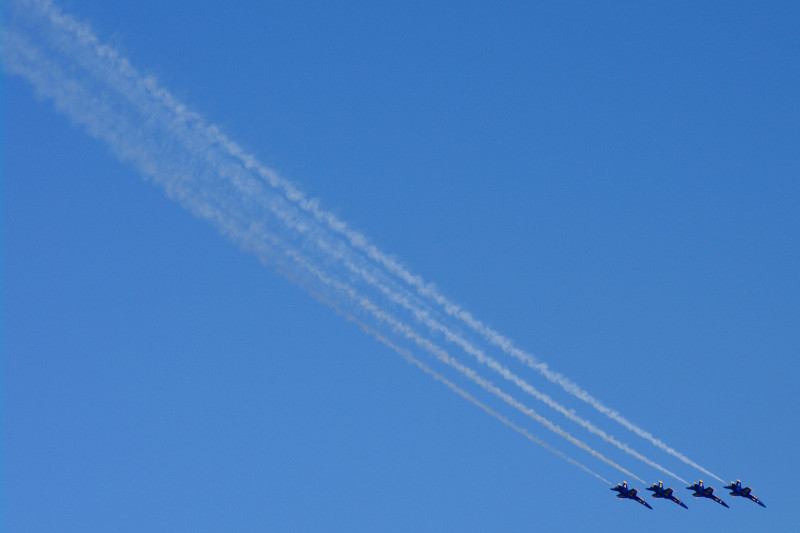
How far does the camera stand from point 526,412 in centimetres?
4138

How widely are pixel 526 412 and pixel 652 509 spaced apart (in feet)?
49.4

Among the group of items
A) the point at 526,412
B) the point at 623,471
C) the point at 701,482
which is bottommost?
the point at 526,412

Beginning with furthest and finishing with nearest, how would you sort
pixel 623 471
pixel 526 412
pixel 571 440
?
pixel 623 471 → pixel 571 440 → pixel 526 412

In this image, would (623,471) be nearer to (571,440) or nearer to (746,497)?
(571,440)

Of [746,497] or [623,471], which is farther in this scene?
[746,497]

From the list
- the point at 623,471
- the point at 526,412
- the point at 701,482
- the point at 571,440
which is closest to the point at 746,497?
the point at 701,482

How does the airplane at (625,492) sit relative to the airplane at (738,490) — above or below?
below

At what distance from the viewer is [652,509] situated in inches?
2088

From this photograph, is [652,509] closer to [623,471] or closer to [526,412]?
[623,471]

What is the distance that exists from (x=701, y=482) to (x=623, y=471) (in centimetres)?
777

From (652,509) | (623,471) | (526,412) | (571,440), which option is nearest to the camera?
(526,412)

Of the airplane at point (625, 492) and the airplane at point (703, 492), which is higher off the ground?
the airplane at point (703, 492)

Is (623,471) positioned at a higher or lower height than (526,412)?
higher

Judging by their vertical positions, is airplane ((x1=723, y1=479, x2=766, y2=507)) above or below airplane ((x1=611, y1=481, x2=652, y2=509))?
above
